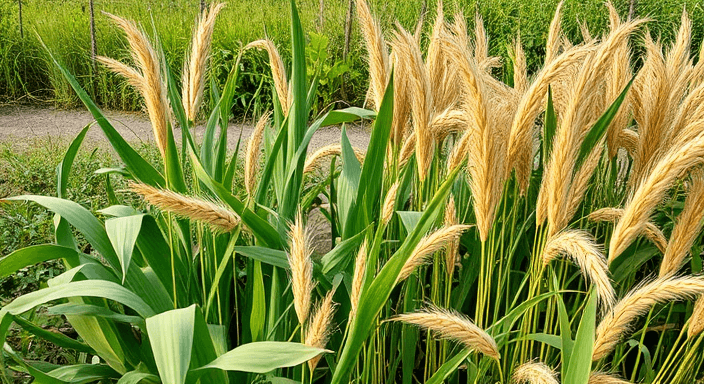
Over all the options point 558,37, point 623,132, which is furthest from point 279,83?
point 623,132

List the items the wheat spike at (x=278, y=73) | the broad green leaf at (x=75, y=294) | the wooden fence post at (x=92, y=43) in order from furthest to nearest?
the wooden fence post at (x=92, y=43) < the wheat spike at (x=278, y=73) < the broad green leaf at (x=75, y=294)

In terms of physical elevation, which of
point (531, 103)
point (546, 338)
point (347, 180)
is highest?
point (531, 103)

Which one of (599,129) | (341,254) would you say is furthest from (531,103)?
(341,254)

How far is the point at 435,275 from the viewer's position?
1606mm

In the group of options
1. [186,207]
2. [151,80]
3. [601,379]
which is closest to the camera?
[186,207]

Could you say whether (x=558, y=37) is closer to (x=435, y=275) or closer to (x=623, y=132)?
(x=623, y=132)

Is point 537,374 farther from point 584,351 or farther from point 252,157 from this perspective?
point 252,157

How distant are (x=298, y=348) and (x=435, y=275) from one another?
1.58ft

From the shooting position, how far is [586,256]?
1162 mm

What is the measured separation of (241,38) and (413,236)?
493 cm

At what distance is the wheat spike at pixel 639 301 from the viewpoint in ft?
3.68

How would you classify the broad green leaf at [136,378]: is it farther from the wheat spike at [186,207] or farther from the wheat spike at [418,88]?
the wheat spike at [418,88]

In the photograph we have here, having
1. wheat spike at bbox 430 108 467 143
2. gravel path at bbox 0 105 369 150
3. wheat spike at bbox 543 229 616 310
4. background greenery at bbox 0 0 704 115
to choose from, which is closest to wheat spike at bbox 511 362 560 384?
wheat spike at bbox 543 229 616 310

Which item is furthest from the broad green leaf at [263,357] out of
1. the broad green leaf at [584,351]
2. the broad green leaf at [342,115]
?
the broad green leaf at [342,115]
